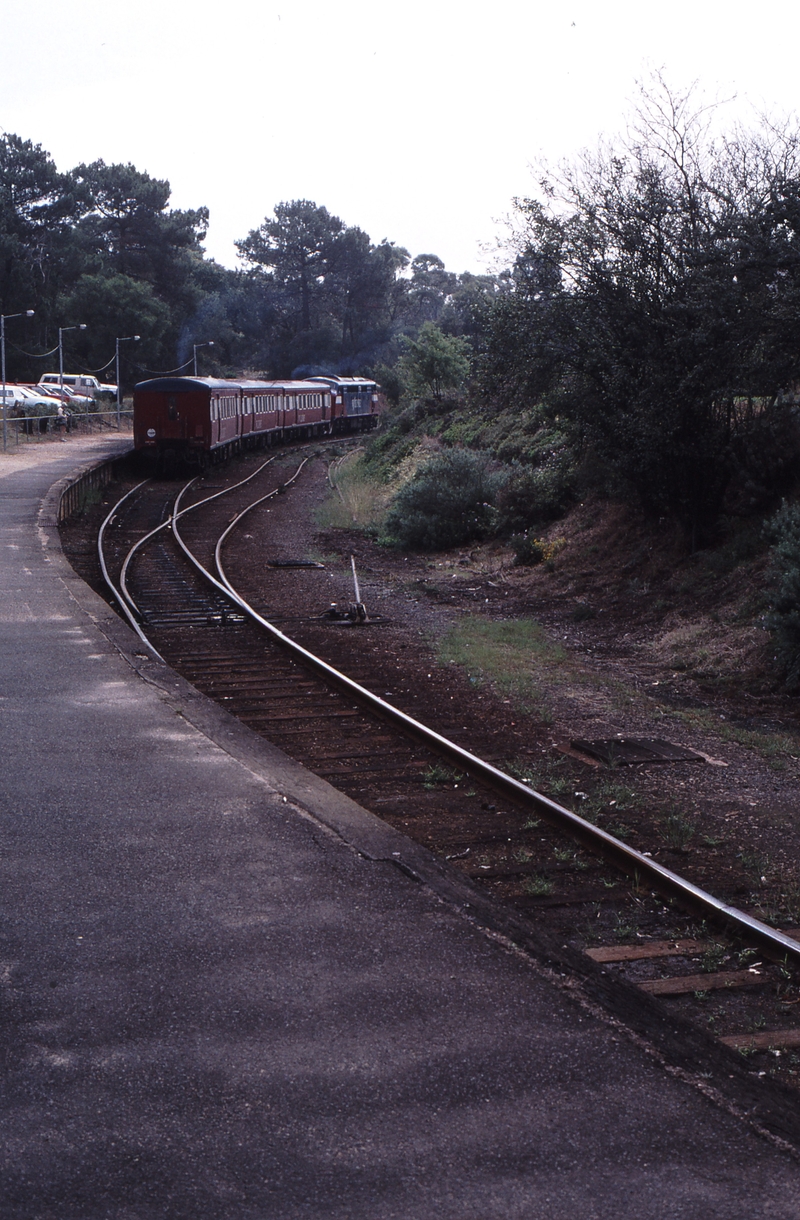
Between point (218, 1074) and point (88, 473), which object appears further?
point (88, 473)

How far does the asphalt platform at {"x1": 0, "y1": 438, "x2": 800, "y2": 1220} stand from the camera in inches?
131

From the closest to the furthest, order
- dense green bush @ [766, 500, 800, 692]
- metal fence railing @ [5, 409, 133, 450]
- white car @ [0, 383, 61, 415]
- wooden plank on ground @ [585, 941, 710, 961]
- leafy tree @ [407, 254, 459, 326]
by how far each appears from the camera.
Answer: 1. wooden plank on ground @ [585, 941, 710, 961]
2. dense green bush @ [766, 500, 800, 692]
3. metal fence railing @ [5, 409, 133, 450]
4. white car @ [0, 383, 61, 415]
5. leafy tree @ [407, 254, 459, 326]

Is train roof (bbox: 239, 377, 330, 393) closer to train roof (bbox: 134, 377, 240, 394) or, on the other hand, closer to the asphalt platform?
train roof (bbox: 134, 377, 240, 394)

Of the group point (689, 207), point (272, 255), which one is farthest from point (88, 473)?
point (272, 255)

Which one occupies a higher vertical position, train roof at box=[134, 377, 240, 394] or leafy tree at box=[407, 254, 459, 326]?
leafy tree at box=[407, 254, 459, 326]

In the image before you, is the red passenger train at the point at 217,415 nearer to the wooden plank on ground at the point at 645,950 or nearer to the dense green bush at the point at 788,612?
the dense green bush at the point at 788,612

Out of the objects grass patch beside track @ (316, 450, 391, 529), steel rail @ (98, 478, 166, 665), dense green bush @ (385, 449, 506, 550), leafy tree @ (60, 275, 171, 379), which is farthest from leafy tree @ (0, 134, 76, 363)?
dense green bush @ (385, 449, 506, 550)

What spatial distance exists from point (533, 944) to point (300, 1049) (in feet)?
4.33

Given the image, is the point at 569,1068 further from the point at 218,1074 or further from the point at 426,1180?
the point at 218,1074

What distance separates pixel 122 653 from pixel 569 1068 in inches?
328

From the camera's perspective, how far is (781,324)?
13125 mm

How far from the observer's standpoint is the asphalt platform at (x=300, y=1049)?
3.33 meters

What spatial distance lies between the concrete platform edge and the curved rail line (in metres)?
0.92

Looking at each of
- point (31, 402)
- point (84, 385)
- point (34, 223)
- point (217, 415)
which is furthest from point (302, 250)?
point (217, 415)
